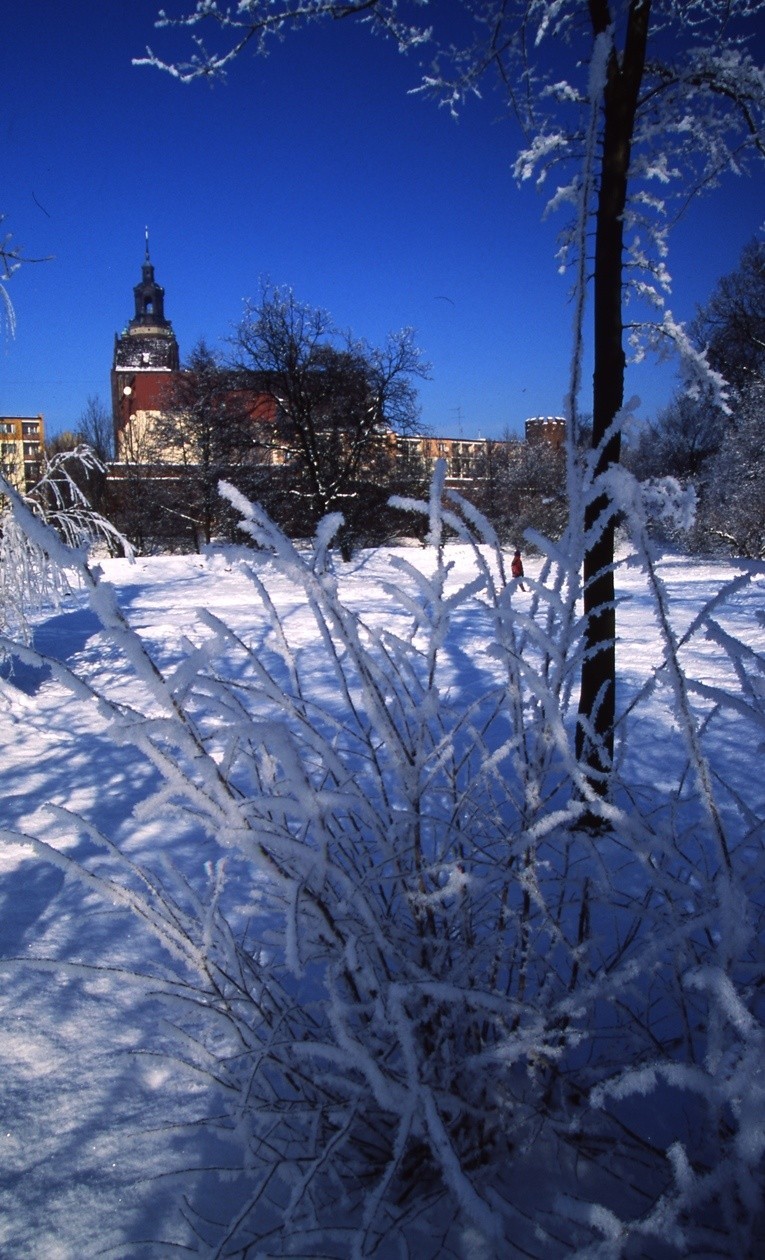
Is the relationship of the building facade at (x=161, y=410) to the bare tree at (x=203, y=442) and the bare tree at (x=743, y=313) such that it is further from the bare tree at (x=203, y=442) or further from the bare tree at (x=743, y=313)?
the bare tree at (x=743, y=313)

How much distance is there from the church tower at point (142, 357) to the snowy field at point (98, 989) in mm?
38555

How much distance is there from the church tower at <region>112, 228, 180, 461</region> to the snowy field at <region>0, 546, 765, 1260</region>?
126 ft

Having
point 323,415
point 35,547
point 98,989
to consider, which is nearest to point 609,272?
point 98,989

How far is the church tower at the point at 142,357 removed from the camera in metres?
56.8

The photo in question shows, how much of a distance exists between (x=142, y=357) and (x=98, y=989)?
67971 millimetres

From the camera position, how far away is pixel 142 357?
6306 centimetres

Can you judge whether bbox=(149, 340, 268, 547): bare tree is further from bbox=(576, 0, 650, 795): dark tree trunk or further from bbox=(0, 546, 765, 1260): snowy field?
bbox=(576, 0, 650, 795): dark tree trunk

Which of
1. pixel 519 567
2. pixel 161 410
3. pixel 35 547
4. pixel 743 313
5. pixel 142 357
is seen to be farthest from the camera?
pixel 142 357

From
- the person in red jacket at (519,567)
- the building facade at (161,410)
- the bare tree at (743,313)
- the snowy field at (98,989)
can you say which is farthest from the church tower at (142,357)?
the snowy field at (98,989)

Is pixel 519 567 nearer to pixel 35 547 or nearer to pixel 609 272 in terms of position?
pixel 35 547

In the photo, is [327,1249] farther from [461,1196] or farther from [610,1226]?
[610,1226]

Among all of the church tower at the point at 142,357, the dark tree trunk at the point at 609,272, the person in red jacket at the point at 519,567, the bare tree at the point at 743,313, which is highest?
the church tower at the point at 142,357

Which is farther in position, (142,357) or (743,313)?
(142,357)

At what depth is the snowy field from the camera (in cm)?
148
